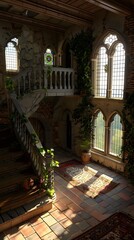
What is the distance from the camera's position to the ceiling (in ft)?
19.5

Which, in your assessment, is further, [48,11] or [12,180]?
[48,11]

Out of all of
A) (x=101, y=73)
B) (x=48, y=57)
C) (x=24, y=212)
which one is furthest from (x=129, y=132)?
(x=48, y=57)

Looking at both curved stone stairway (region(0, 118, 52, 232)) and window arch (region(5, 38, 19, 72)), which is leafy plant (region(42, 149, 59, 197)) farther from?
window arch (region(5, 38, 19, 72))

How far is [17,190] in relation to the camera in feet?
17.3

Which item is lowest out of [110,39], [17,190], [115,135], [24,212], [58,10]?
[24,212]

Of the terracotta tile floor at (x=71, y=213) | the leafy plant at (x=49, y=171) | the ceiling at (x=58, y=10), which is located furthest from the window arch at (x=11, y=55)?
the terracotta tile floor at (x=71, y=213)

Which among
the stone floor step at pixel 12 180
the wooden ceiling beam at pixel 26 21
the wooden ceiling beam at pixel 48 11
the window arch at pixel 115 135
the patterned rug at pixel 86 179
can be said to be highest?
→ the wooden ceiling beam at pixel 26 21

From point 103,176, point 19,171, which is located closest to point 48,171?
point 19,171

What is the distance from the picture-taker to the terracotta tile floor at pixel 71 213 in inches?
172

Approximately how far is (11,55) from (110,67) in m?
4.80

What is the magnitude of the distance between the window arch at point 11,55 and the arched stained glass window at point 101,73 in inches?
159

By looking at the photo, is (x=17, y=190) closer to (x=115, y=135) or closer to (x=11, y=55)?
(x=115, y=135)

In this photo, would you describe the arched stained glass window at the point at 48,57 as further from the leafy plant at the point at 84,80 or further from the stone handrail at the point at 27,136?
the stone handrail at the point at 27,136

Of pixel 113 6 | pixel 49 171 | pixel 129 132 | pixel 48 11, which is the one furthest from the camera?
pixel 48 11
